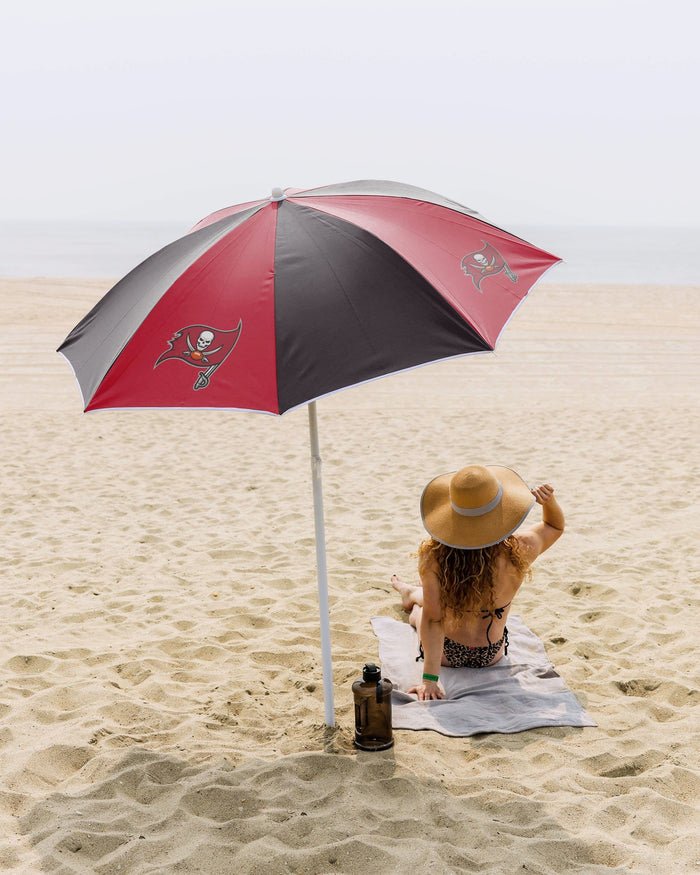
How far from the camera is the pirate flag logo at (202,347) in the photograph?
2.97m

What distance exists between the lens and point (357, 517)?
7.02 metres

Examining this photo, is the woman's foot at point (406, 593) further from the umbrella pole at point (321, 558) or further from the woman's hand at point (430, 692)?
the umbrella pole at point (321, 558)

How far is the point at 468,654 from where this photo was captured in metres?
4.32

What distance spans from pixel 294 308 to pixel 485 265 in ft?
3.01

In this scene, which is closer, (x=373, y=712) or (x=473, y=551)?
(x=373, y=712)

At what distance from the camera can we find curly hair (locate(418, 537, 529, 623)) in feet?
12.8

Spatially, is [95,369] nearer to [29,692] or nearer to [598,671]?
[29,692]

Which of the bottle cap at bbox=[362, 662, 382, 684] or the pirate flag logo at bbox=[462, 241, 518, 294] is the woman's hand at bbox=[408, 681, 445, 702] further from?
the pirate flag logo at bbox=[462, 241, 518, 294]

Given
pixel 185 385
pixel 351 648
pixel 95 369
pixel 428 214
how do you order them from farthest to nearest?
pixel 351 648 → pixel 428 214 → pixel 95 369 → pixel 185 385

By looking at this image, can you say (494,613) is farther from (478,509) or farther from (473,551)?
(478,509)

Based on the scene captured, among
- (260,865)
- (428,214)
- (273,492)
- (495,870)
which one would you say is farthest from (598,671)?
(273,492)

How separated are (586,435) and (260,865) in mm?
Answer: 7348

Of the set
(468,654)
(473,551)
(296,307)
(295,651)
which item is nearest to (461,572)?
(473,551)

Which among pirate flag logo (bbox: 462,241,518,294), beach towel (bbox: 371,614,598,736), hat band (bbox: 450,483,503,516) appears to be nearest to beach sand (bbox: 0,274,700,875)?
beach towel (bbox: 371,614,598,736)
